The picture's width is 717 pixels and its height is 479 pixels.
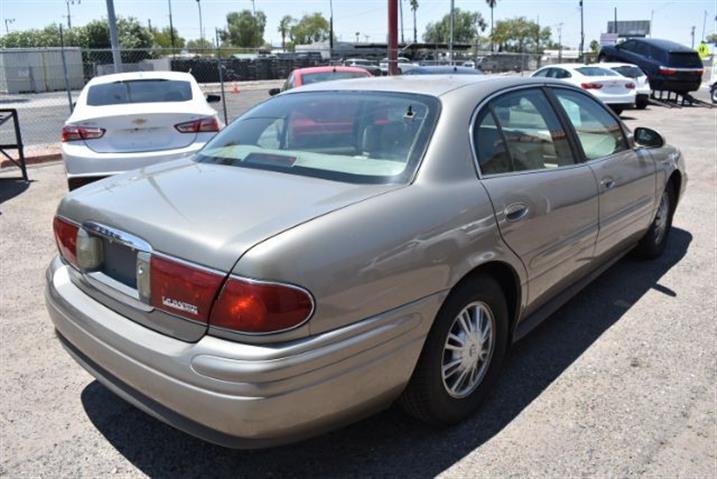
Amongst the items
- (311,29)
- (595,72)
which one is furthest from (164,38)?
(595,72)

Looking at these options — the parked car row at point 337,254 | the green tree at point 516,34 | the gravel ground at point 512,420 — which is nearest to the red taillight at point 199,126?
the gravel ground at point 512,420

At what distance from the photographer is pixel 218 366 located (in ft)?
6.84

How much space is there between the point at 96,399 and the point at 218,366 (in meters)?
1.44

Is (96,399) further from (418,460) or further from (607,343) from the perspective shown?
(607,343)

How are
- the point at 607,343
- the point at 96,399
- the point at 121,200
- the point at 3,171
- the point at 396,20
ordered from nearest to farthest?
1. the point at 121,200
2. the point at 96,399
3. the point at 607,343
4. the point at 3,171
5. the point at 396,20

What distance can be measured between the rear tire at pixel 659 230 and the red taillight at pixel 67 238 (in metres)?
4.21

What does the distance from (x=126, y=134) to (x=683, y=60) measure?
21.4 meters

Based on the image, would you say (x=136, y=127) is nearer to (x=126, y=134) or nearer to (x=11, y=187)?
(x=126, y=134)

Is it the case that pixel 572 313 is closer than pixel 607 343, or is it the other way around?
pixel 607 343

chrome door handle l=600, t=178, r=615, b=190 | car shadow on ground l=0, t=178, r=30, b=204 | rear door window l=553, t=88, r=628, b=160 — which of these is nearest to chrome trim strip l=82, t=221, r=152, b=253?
rear door window l=553, t=88, r=628, b=160

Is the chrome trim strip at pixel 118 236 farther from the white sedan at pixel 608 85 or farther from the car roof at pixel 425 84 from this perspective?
the white sedan at pixel 608 85

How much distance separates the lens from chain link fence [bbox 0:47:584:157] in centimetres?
1468

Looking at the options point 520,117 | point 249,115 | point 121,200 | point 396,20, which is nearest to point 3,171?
point 249,115

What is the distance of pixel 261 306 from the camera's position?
2061 millimetres
